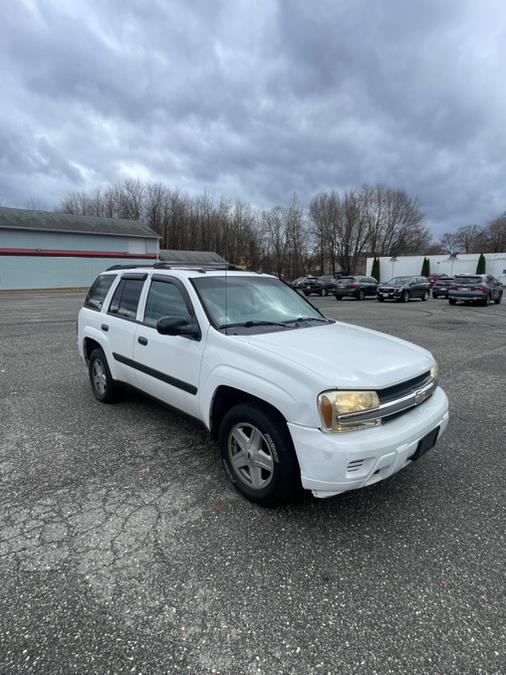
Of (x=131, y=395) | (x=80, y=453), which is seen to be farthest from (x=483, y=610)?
(x=131, y=395)

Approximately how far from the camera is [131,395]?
525 centimetres

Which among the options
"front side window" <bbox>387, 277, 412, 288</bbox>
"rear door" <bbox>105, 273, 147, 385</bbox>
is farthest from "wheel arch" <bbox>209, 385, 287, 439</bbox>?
"front side window" <bbox>387, 277, 412, 288</bbox>

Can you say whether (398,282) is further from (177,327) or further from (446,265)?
(446,265)

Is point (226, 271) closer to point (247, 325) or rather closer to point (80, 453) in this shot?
point (247, 325)

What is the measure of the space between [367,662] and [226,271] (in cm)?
338

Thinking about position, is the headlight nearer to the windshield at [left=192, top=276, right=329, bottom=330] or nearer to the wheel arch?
the wheel arch

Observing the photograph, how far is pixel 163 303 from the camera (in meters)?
3.93

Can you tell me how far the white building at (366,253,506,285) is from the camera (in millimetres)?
48625

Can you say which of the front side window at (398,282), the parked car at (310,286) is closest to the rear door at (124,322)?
the front side window at (398,282)

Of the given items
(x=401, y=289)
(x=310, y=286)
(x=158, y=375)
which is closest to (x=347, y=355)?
(x=158, y=375)

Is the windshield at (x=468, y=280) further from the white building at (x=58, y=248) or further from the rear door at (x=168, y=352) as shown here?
the white building at (x=58, y=248)

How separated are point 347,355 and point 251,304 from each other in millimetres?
1246

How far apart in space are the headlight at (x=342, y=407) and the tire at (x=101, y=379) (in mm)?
3201

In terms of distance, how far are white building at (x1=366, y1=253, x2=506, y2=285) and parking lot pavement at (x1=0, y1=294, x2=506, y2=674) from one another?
53.8 meters
